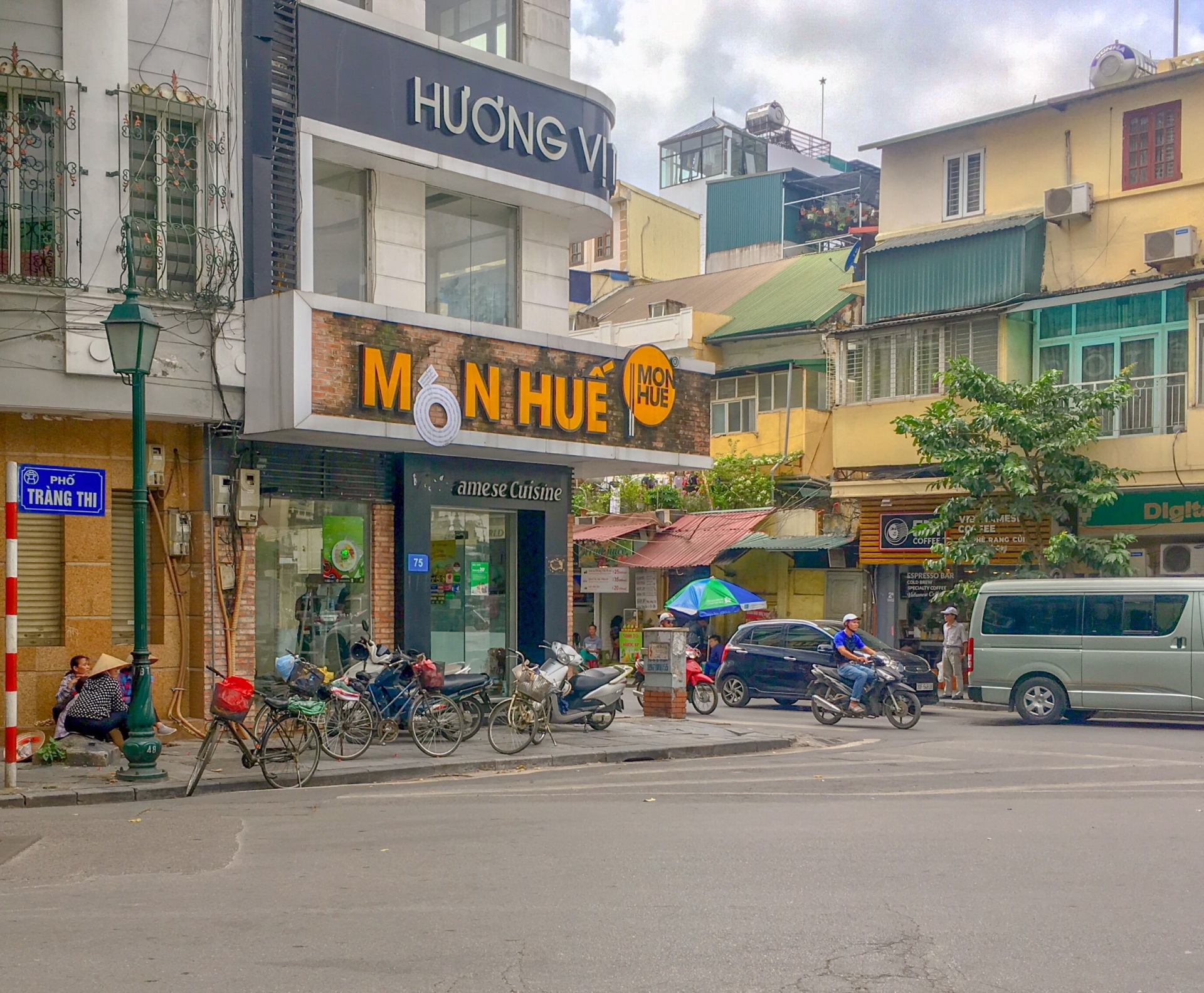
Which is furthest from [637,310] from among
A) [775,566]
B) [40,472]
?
[40,472]

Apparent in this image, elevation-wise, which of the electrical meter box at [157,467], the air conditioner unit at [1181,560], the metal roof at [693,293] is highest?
the metal roof at [693,293]

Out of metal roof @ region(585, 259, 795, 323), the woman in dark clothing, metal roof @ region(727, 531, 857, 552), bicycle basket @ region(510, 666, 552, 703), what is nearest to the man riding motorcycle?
bicycle basket @ region(510, 666, 552, 703)

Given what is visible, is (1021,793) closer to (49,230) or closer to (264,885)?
(264,885)

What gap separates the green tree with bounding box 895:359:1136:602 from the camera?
2469 centimetres

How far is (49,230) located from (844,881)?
11445 millimetres

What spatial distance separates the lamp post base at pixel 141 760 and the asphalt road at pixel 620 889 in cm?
73

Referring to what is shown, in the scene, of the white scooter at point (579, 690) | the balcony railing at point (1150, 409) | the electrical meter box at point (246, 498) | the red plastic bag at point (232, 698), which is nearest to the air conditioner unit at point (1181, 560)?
the balcony railing at point (1150, 409)

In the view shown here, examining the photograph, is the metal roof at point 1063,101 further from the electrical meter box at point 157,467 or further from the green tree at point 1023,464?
the electrical meter box at point 157,467

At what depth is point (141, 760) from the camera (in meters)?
12.9

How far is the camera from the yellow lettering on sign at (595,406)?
63.3 feet

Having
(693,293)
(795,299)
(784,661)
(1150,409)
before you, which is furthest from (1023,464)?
(693,293)

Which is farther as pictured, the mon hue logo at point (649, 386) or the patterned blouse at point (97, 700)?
the mon hue logo at point (649, 386)

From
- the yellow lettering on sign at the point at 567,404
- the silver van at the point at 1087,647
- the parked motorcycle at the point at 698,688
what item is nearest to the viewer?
the yellow lettering on sign at the point at 567,404

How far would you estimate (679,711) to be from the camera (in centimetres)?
2103
